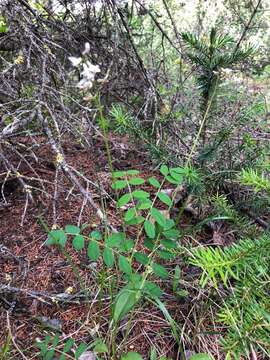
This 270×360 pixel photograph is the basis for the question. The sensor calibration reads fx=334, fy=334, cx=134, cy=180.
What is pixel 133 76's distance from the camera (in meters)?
2.62

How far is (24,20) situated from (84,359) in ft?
5.74

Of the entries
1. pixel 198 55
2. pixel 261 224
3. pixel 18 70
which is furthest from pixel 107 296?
pixel 18 70

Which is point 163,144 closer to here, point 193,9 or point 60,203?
point 60,203

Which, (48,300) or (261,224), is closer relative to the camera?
(48,300)

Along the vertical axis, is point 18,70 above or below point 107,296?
above

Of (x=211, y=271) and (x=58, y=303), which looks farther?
(x=58, y=303)

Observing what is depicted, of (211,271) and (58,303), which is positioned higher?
(211,271)

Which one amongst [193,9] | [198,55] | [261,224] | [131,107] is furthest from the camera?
[193,9]

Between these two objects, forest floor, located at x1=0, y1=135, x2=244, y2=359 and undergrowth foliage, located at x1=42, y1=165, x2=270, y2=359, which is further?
forest floor, located at x1=0, y1=135, x2=244, y2=359

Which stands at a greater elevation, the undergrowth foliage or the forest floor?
the undergrowth foliage

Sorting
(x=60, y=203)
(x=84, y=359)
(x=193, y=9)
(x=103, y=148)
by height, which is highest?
(x=193, y=9)

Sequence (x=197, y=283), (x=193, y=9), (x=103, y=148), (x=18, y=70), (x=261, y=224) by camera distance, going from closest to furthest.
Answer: (x=197, y=283) < (x=261, y=224) < (x=18, y=70) < (x=103, y=148) < (x=193, y=9)

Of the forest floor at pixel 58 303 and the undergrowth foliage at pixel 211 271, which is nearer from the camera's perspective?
the undergrowth foliage at pixel 211 271

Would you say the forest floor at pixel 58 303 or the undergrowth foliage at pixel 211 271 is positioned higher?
the undergrowth foliage at pixel 211 271
